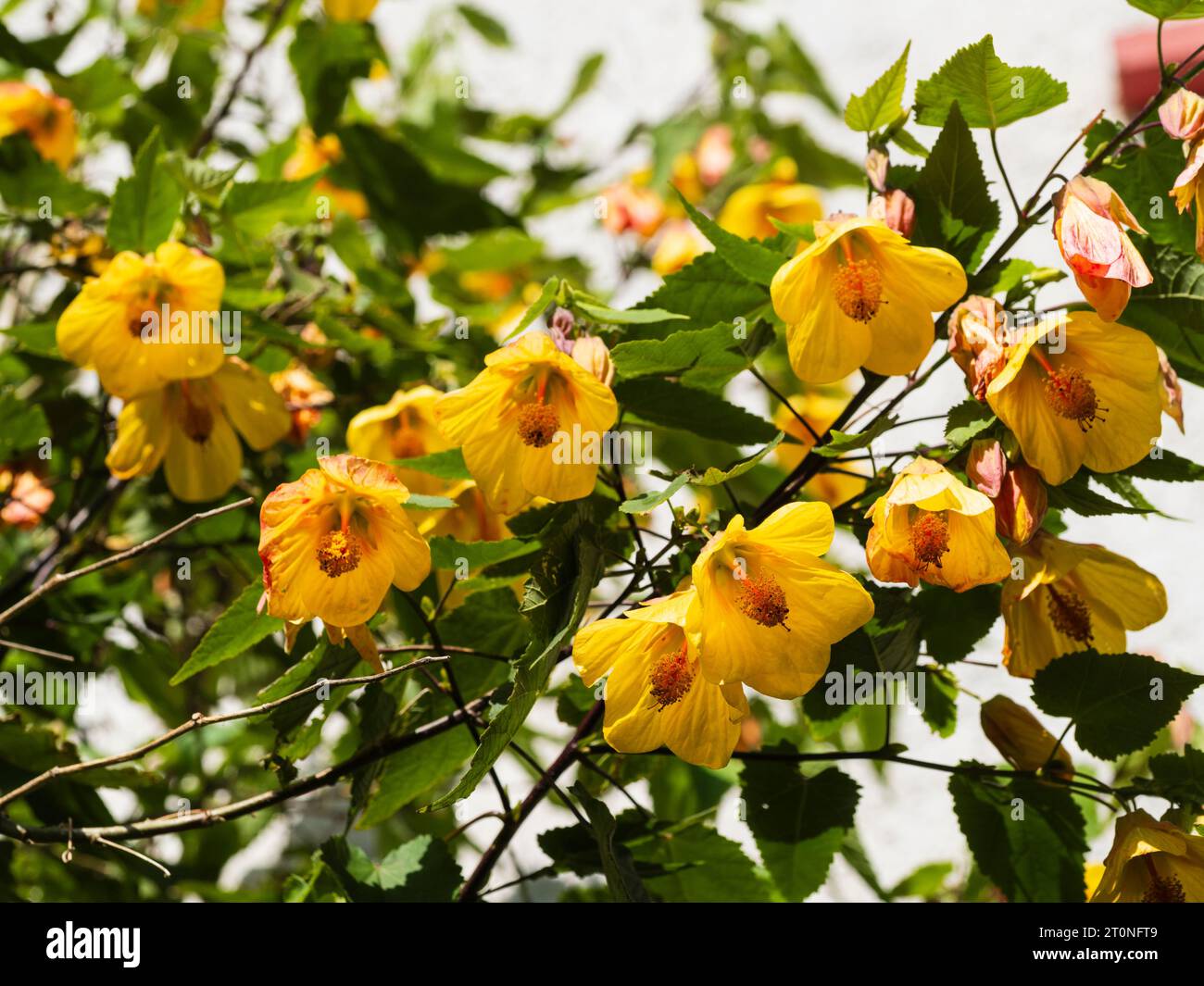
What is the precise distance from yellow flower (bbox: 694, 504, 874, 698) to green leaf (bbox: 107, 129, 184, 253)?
517mm

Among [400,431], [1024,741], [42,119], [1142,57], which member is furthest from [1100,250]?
[1142,57]

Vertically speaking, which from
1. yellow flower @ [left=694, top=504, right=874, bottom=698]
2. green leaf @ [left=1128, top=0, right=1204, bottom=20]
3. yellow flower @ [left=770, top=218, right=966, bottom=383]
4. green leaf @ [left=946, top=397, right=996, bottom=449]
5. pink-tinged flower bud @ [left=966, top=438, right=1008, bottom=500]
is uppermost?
green leaf @ [left=1128, top=0, right=1204, bottom=20]

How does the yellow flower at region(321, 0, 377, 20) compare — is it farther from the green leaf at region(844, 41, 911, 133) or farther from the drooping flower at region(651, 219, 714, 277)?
the green leaf at region(844, 41, 911, 133)

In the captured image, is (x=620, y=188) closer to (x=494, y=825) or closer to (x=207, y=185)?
(x=207, y=185)

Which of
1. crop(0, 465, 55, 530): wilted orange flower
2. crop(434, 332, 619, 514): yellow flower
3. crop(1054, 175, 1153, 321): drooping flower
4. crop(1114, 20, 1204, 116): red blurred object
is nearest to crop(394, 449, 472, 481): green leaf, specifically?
crop(434, 332, 619, 514): yellow flower

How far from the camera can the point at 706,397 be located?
29.6 inches

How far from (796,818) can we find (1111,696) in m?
0.20

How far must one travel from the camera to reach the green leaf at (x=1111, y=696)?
0.70 metres

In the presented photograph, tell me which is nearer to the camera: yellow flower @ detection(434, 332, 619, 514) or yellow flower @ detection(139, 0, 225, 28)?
yellow flower @ detection(434, 332, 619, 514)

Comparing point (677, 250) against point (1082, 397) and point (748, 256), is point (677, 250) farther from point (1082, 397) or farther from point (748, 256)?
point (1082, 397)

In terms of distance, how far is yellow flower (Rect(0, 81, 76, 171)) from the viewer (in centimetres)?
122

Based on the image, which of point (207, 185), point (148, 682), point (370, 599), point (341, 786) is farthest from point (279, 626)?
point (341, 786)

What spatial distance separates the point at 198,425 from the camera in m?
0.93

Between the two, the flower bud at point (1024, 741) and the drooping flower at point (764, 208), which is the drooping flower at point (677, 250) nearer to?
the drooping flower at point (764, 208)
